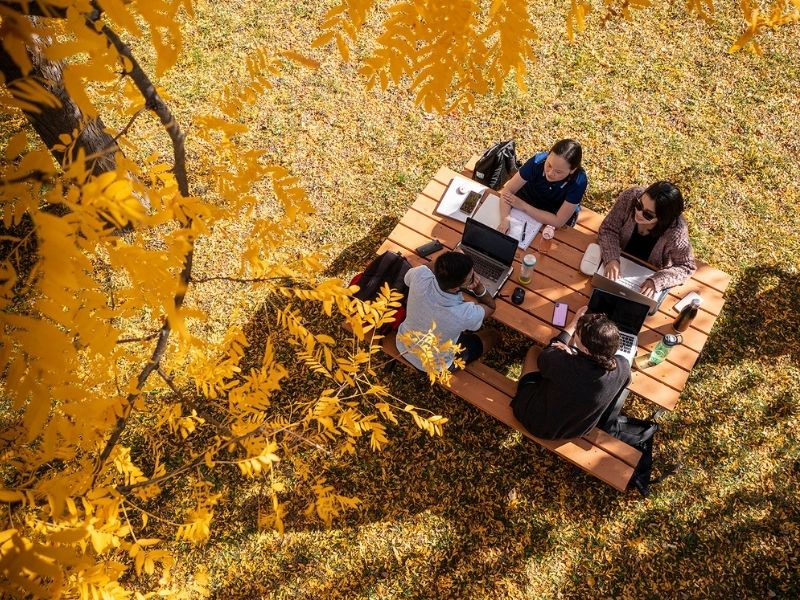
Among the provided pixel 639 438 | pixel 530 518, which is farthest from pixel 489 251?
pixel 530 518

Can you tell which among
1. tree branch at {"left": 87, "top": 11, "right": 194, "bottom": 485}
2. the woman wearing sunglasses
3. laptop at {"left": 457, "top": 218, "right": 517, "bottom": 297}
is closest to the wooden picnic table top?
laptop at {"left": 457, "top": 218, "right": 517, "bottom": 297}

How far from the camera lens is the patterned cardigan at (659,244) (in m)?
4.73

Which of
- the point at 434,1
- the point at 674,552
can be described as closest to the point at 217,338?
the point at 434,1

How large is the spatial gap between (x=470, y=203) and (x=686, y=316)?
6.95 feet

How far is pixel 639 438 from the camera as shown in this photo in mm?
4902

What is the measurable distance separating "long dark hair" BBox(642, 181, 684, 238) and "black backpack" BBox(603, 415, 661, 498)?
1.78 metres

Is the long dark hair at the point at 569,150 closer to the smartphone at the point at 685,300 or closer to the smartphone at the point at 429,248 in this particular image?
the smartphone at the point at 429,248

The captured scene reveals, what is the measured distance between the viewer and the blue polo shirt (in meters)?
5.14

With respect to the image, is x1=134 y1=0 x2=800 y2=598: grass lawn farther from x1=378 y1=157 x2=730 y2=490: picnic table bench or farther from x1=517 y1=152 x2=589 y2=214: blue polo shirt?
x1=517 y1=152 x2=589 y2=214: blue polo shirt

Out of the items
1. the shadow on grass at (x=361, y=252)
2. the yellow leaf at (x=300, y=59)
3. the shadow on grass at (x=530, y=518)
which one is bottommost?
the shadow on grass at (x=530, y=518)

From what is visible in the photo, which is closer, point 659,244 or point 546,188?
point 659,244

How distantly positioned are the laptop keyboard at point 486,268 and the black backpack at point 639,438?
1.61 m

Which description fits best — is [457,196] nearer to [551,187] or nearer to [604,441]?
[551,187]

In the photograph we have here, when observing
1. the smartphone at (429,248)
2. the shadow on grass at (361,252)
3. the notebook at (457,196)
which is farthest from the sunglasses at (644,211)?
the shadow on grass at (361,252)
